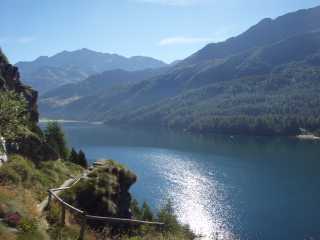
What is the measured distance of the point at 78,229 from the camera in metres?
20.5

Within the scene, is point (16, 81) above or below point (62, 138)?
above

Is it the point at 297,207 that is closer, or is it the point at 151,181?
the point at 297,207

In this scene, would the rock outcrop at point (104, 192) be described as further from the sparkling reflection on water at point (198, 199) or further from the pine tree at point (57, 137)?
the pine tree at point (57, 137)

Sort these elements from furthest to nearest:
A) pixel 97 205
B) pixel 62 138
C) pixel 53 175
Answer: pixel 62 138 < pixel 53 175 < pixel 97 205

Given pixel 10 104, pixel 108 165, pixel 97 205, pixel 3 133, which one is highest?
pixel 10 104

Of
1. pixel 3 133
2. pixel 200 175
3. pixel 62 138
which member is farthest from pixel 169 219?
pixel 200 175

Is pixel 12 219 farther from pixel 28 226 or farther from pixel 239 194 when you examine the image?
pixel 239 194

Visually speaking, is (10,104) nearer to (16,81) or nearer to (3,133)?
(3,133)

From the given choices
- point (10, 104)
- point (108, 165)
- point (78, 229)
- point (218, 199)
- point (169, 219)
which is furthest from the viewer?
point (218, 199)

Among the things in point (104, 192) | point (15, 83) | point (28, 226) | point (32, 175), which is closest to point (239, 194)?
point (15, 83)

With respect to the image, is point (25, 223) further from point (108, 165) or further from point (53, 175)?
point (53, 175)

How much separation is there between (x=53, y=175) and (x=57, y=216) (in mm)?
31748

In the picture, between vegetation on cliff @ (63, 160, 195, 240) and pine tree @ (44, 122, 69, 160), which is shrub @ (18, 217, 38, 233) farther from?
pine tree @ (44, 122, 69, 160)

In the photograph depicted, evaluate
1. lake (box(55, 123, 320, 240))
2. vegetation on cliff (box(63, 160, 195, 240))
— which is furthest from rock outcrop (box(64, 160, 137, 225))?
lake (box(55, 123, 320, 240))
